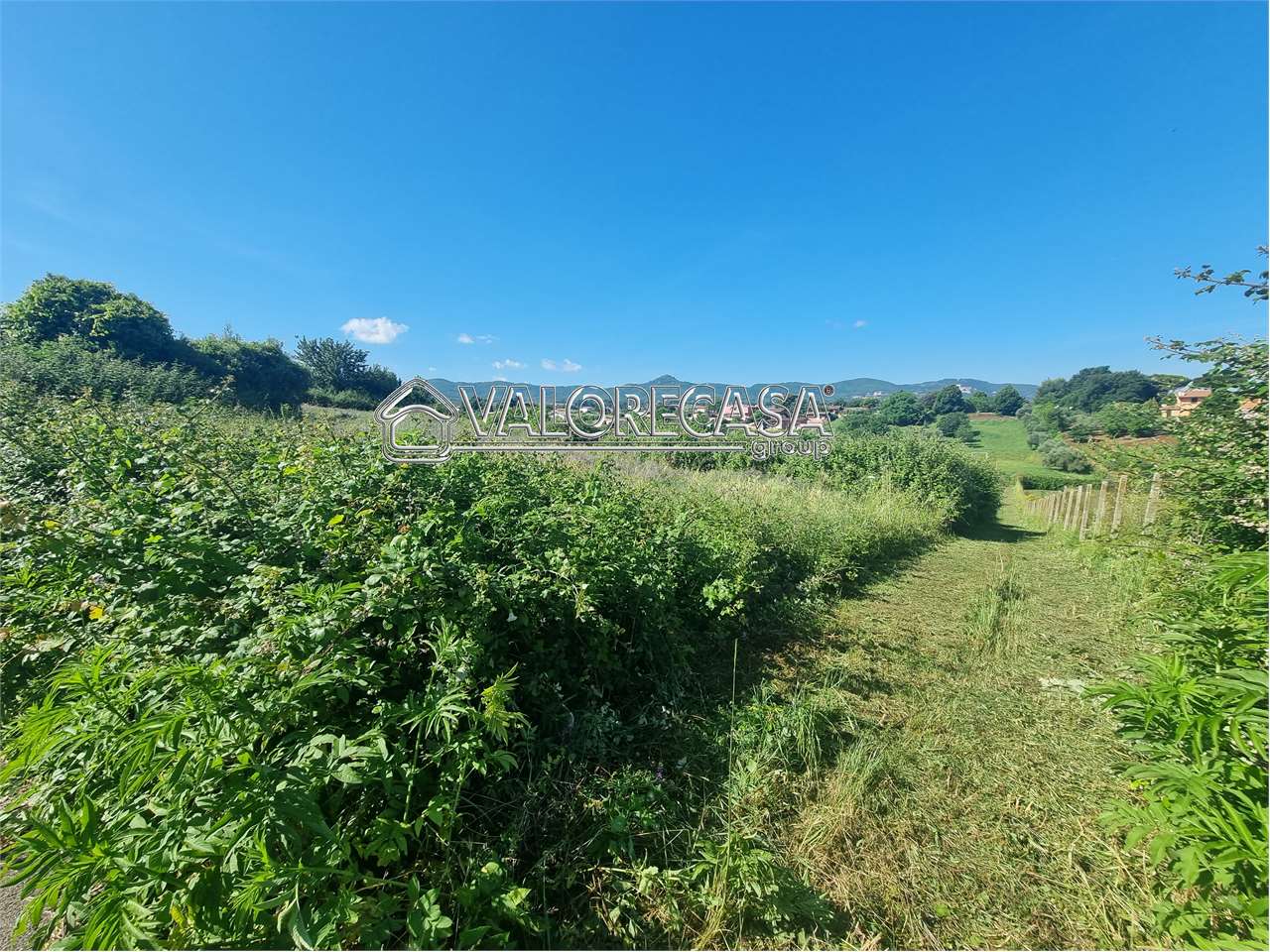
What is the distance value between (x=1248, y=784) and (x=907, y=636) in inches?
110

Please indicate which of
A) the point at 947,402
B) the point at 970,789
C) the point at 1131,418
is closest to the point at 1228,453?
the point at 1131,418

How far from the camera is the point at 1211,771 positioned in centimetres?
142

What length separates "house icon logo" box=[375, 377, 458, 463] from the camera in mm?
4098

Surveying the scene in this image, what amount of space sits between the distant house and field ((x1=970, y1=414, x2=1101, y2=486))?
16687 millimetres

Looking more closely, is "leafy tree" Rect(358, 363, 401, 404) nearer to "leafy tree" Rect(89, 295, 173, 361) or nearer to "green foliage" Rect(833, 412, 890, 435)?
"leafy tree" Rect(89, 295, 173, 361)

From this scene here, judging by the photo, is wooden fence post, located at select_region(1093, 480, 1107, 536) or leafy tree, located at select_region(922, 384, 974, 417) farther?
leafy tree, located at select_region(922, 384, 974, 417)

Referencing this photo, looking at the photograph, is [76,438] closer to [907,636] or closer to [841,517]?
[907,636]

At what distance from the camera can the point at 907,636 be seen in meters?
4.05

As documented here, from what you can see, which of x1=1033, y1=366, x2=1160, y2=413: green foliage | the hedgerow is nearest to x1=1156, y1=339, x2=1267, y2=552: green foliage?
the hedgerow

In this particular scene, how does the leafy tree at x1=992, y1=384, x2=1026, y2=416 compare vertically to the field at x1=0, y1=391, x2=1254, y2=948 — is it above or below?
above

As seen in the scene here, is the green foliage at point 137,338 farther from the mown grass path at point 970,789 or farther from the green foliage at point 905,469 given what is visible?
the mown grass path at point 970,789

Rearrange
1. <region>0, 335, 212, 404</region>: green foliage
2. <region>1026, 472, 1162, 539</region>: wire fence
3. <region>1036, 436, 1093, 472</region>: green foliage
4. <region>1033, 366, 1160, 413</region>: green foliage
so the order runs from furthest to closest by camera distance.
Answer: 1. <region>1036, 436, 1093, 472</region>: green foliage
2. <region>1033, 366, 1160, 413</region>: green foliage
3. <region>0, 335, 212, 404</region>: green foliage
4. <region>1026, 472, 1162, 539</region>: wire fence

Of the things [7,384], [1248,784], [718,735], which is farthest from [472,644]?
[7,384]

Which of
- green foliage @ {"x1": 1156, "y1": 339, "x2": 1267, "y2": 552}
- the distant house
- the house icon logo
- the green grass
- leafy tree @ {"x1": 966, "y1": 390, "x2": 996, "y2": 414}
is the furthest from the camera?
leafy tree @ {"x1": 966, "y1": 390, "x2": 996, "y2": 414}
